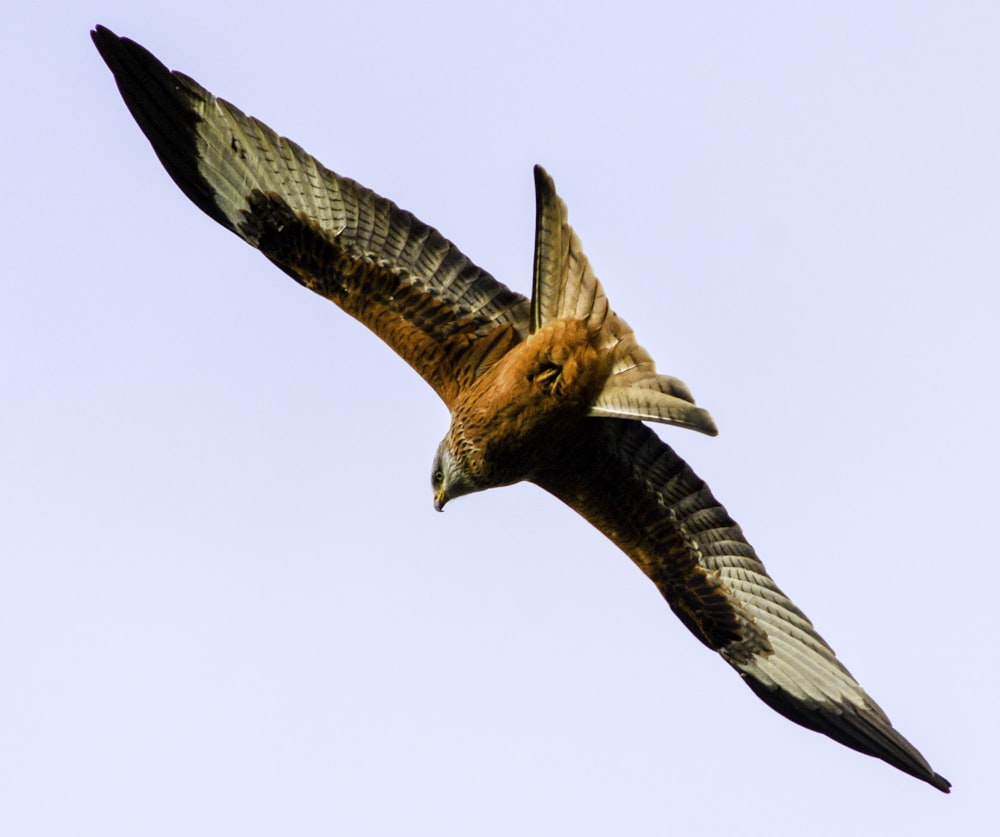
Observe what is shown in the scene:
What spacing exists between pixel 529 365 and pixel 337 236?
58.5 inches

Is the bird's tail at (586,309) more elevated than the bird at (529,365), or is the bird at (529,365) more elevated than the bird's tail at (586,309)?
the bird's tail at (586,309)

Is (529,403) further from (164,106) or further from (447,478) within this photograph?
(164,106)

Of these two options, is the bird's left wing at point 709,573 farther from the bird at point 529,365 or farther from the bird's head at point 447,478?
the bird's head at point 447,478

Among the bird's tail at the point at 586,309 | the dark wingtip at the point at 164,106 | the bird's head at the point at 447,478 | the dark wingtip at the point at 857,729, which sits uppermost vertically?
the bird's tail at the point at 586,309

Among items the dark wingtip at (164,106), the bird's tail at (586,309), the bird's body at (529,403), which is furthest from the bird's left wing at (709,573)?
the dark wingtip at (164,106)

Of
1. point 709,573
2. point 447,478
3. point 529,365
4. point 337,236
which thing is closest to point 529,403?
point 529,365

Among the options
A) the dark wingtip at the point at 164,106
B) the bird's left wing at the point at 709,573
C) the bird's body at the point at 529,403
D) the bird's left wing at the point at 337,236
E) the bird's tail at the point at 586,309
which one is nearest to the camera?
the bird's tail at the point at 586,309

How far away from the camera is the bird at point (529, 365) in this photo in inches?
368

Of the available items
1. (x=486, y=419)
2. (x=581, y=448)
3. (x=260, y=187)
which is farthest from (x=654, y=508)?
(x=260, y=187)

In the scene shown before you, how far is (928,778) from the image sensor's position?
9781 millimetres

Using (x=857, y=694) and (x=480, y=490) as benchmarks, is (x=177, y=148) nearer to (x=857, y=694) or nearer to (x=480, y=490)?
(x=480, y=490)

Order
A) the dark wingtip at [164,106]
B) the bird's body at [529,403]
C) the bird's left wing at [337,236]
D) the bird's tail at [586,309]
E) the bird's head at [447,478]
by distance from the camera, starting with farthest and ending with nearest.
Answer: the bird's left wing at [337,236]
the dark wingtip at [164,106]
the bird's head at [447,478]
the bird's body at [529,403]
the bird's tail at [586,309]

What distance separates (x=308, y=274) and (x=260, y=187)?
1.95 ft

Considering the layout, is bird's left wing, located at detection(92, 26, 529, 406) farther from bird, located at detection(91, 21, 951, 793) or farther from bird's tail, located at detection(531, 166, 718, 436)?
bird's tail, located at detection(531, 166, 718, 436)
